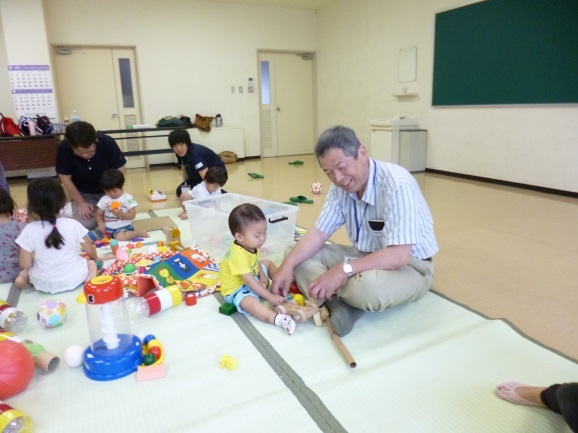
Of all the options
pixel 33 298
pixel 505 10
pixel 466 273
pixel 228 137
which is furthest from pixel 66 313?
pixel 228 137

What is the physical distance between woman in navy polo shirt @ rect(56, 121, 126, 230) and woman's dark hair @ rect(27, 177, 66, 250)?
1.01 meters

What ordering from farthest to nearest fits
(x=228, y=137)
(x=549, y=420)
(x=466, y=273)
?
(x=228, y=137)
(x=466, y=273)
(x=549, y=420)

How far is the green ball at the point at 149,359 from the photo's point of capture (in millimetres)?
1503

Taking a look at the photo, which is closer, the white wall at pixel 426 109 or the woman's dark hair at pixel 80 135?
the woman's dark hair at pixel 80 135

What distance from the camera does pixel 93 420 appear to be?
1.26 meters

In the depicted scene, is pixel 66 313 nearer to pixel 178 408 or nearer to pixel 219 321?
pixel 219 321

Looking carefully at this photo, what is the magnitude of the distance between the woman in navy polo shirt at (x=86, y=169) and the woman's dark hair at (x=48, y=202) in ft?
3.32

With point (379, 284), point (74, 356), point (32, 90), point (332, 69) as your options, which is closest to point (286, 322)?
point (379, 284)

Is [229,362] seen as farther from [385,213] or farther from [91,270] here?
[91,270]

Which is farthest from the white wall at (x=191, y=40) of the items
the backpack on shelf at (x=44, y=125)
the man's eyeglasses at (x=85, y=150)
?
the man's eyeglasses at (x=85, y=150)

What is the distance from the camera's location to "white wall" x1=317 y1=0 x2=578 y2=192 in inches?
178

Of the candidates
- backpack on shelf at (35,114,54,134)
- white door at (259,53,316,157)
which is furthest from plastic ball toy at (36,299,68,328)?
white door at (259,53,316,157)

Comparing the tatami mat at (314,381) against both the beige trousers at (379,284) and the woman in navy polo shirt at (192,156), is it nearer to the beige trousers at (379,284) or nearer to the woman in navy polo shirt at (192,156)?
the beige trousers at (379,284)

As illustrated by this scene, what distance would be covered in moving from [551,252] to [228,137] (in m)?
6.05
